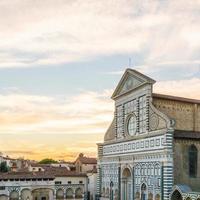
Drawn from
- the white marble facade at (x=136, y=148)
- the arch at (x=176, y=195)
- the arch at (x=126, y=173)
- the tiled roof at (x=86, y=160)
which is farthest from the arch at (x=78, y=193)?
the arch at (x=176, y=195)

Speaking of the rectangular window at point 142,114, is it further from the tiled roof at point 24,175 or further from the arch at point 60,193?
the arch at point 60,193

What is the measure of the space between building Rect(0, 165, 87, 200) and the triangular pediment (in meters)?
10.0

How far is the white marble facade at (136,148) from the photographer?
30062 mm

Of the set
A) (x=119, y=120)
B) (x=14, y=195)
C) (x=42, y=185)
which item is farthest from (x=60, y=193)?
(x=119, y=120)

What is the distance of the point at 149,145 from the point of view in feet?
105

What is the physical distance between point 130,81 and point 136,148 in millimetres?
5710

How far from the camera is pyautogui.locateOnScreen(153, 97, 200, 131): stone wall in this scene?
3284cm

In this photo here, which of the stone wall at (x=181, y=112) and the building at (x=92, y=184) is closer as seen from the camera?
the stone wall at (x=181, y=112)

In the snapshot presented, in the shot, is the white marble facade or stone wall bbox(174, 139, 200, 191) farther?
the white marble facade

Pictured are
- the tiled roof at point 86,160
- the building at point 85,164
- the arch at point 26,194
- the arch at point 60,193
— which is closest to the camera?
the arch at point 26,194

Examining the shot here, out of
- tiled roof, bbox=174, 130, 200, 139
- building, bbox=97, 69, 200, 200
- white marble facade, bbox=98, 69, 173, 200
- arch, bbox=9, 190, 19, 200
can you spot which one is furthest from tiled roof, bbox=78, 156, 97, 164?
tiled roof, bbox=174, 130, 200, 139

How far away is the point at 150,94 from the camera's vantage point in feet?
108

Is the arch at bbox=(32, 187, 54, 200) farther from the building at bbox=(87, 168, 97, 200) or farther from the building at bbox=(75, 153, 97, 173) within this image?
the building at bbox=(75, 153, 97, 173)

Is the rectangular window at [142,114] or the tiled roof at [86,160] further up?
the rectangular window at [142,114]
